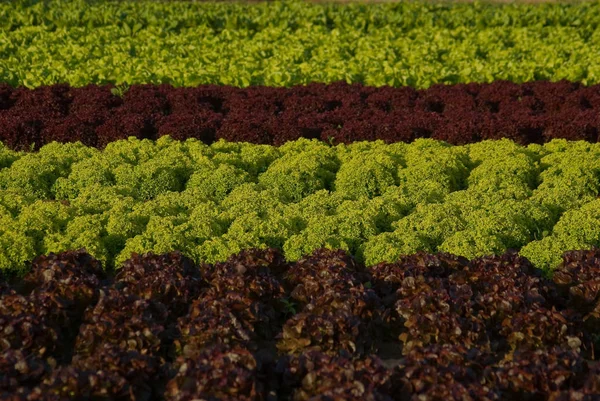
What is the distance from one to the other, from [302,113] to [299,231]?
515 centimetres

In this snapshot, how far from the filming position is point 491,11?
2484 cm

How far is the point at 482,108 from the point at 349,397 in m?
9.92

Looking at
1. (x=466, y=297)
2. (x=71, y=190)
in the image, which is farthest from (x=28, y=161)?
Answer: (x=466, y=297)

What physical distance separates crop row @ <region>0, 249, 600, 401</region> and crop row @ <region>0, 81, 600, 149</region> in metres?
5.12

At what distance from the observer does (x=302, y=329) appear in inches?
257

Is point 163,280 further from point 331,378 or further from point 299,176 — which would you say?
point 299,176

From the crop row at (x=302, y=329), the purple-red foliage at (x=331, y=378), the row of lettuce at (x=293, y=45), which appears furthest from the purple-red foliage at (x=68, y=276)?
the row of lettuce at (x=293, y=45)

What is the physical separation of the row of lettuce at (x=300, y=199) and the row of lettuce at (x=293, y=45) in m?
5.41

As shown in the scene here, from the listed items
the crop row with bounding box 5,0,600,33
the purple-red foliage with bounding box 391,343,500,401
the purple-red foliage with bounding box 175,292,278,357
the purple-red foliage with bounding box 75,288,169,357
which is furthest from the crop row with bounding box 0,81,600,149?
the crop row with bounding box 5,0,600,33

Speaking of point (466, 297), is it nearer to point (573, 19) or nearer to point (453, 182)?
point (453, 182)

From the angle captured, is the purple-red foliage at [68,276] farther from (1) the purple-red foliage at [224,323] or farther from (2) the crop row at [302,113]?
(2) the crop row at [302,113]

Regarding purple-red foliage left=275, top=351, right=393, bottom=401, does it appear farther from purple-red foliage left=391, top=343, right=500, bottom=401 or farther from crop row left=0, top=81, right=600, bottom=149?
crop row left=0, top=81, right=600, bottom=149

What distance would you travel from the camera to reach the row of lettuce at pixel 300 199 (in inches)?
336

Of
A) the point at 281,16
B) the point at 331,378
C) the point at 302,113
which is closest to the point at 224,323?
the point at 331,378
